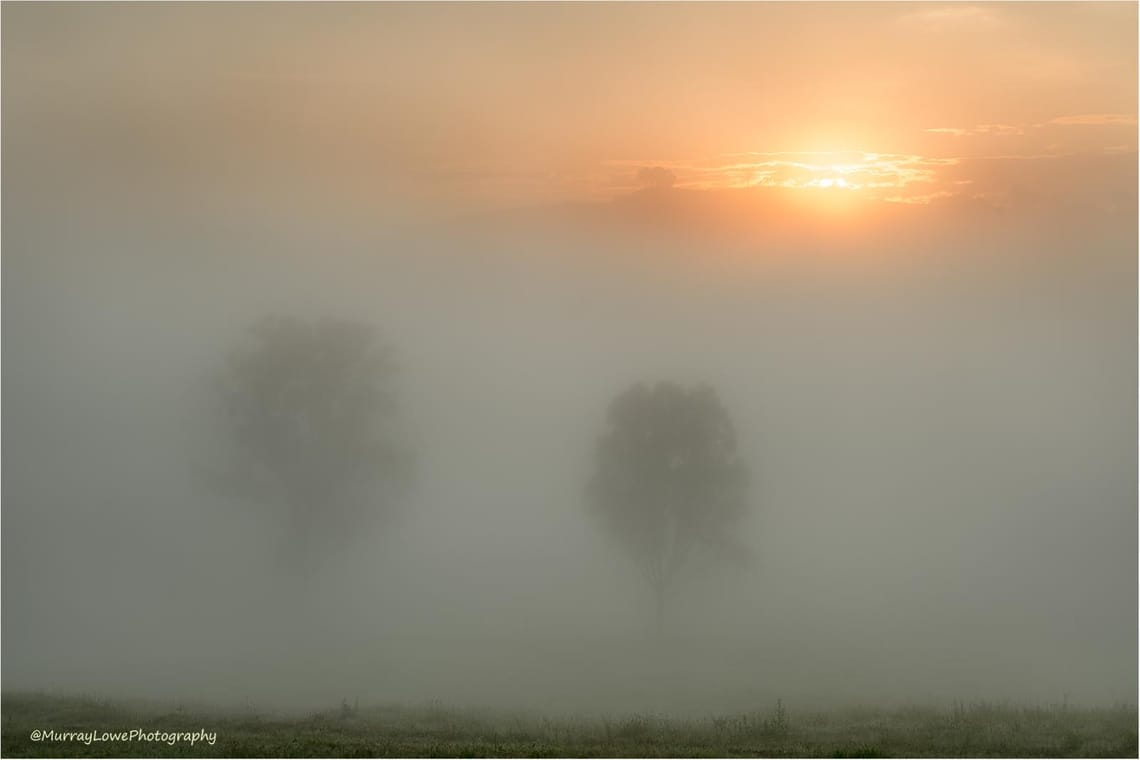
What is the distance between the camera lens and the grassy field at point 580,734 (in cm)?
2941

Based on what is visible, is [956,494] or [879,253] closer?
[956,494]

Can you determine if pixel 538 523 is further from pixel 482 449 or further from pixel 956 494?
pixel 956 494

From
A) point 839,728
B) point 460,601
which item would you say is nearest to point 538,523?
point 460,601

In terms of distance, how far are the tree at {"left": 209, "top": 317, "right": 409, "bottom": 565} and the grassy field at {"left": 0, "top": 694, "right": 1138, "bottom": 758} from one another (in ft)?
100

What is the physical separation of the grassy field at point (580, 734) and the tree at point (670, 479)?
25954mm

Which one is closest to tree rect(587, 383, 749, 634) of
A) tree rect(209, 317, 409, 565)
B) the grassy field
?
tree rect(209, 317, 409, 565)

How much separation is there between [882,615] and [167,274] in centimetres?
7500

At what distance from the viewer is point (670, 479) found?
64.7 m

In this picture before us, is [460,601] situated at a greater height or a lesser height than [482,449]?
lesser

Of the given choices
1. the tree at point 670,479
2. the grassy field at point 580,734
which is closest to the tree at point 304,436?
the tree at point 670,479

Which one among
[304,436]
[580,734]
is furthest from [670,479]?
[580,734]

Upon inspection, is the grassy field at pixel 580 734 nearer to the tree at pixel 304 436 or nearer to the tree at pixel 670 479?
the tree at pixel 670 479

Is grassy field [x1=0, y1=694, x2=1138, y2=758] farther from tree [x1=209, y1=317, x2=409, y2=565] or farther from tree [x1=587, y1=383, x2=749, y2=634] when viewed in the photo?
tree [x1=209, y1=317, x2=409, y2=565]

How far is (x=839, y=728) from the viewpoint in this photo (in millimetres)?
33375
